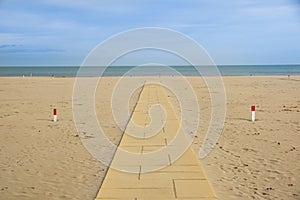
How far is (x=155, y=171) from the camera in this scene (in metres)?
7.04

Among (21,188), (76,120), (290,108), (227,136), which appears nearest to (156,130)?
(227,136)

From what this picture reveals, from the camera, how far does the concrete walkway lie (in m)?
5.80

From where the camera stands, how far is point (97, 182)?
22.4 ft

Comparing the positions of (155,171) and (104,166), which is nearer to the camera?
(155,171)

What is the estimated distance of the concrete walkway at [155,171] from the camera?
19.0ft

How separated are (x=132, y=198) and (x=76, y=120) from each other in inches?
374

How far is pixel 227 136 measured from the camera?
1131 centimetres

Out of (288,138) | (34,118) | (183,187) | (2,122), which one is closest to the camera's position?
(183,187)

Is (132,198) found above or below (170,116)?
below

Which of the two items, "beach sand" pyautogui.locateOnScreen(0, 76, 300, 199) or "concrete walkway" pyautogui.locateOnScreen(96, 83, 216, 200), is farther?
"beach sand" pyautogui.locateOnScreen(0, 76, 300, 199)

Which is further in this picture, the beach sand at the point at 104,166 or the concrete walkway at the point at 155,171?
the beach sand at the point at 104,166

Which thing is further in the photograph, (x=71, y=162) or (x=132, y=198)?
(x=71, y=162)

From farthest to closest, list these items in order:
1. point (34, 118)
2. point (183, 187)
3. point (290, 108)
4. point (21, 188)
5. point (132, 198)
Result: point (290, 108), point (34, 118), point (21, 188), point (183, 187), point (132, 198)

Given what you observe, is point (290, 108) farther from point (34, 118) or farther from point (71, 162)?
point (71, 162)
